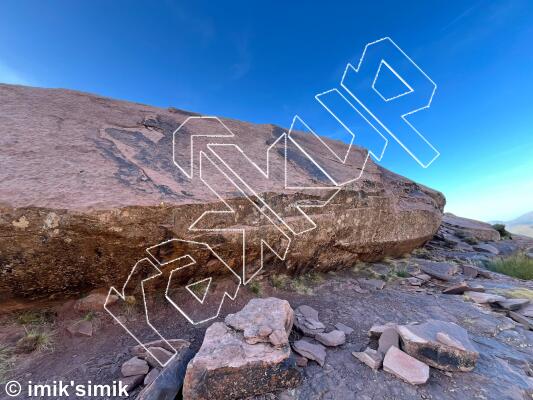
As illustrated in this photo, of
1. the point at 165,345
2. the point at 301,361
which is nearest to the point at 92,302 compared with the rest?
the point at 165,345

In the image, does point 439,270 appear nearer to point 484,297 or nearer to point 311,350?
point 484,297

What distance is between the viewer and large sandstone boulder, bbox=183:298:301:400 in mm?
2641

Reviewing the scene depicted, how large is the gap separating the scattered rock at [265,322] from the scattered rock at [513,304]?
3.55m

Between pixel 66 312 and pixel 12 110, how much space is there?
339 cm

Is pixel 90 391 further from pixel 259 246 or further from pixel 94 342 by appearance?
pixel 259 246

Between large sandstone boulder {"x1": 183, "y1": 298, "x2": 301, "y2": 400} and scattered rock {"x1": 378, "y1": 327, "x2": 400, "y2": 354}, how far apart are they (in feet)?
3.80

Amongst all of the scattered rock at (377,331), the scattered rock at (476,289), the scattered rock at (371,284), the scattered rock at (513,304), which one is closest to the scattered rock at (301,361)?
the scattered rock at (377,331)

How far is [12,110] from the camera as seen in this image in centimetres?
438

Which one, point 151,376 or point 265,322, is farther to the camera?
point 265,322

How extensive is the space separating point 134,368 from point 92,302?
4.58 ft

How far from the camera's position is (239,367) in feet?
8.83

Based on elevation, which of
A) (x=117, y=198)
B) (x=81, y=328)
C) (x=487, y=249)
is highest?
(x=117, y=198)

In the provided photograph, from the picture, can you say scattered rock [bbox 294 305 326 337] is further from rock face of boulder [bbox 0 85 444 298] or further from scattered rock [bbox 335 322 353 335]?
→ rock face of boulder [bbox 0 85 444 298]

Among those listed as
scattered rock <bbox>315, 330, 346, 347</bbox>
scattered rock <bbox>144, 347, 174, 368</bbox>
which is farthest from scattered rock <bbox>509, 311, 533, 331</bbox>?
scattered rock <bbox>144, 347, 174, 368</bbox>
